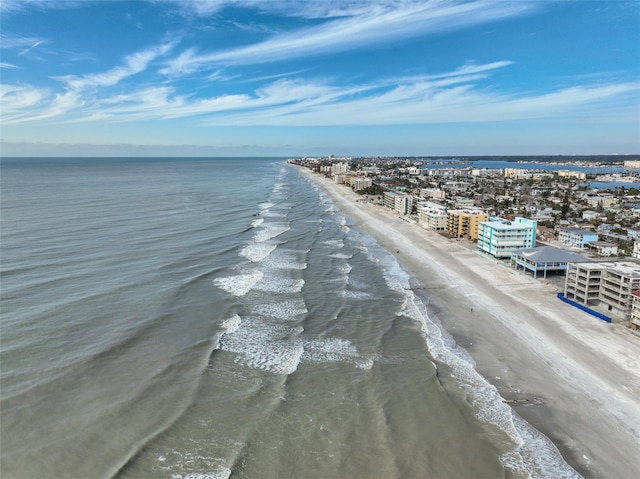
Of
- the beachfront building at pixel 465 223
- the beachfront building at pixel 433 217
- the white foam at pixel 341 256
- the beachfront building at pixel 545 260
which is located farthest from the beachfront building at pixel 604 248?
the white foam at pixel 341 256

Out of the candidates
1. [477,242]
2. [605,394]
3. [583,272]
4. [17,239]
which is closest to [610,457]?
[605,394]

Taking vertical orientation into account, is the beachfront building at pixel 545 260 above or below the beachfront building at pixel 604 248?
above

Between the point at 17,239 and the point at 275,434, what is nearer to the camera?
the point at 275,434

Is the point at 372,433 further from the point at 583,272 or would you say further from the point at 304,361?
the point at 583,272

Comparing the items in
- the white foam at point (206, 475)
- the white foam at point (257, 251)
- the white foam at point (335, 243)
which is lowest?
the white foam at point (206, 475)

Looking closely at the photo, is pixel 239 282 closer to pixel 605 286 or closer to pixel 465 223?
pixel 605 286

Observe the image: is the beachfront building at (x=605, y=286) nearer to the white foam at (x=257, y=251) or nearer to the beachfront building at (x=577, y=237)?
the beachfront building at (x=577, y=237)
